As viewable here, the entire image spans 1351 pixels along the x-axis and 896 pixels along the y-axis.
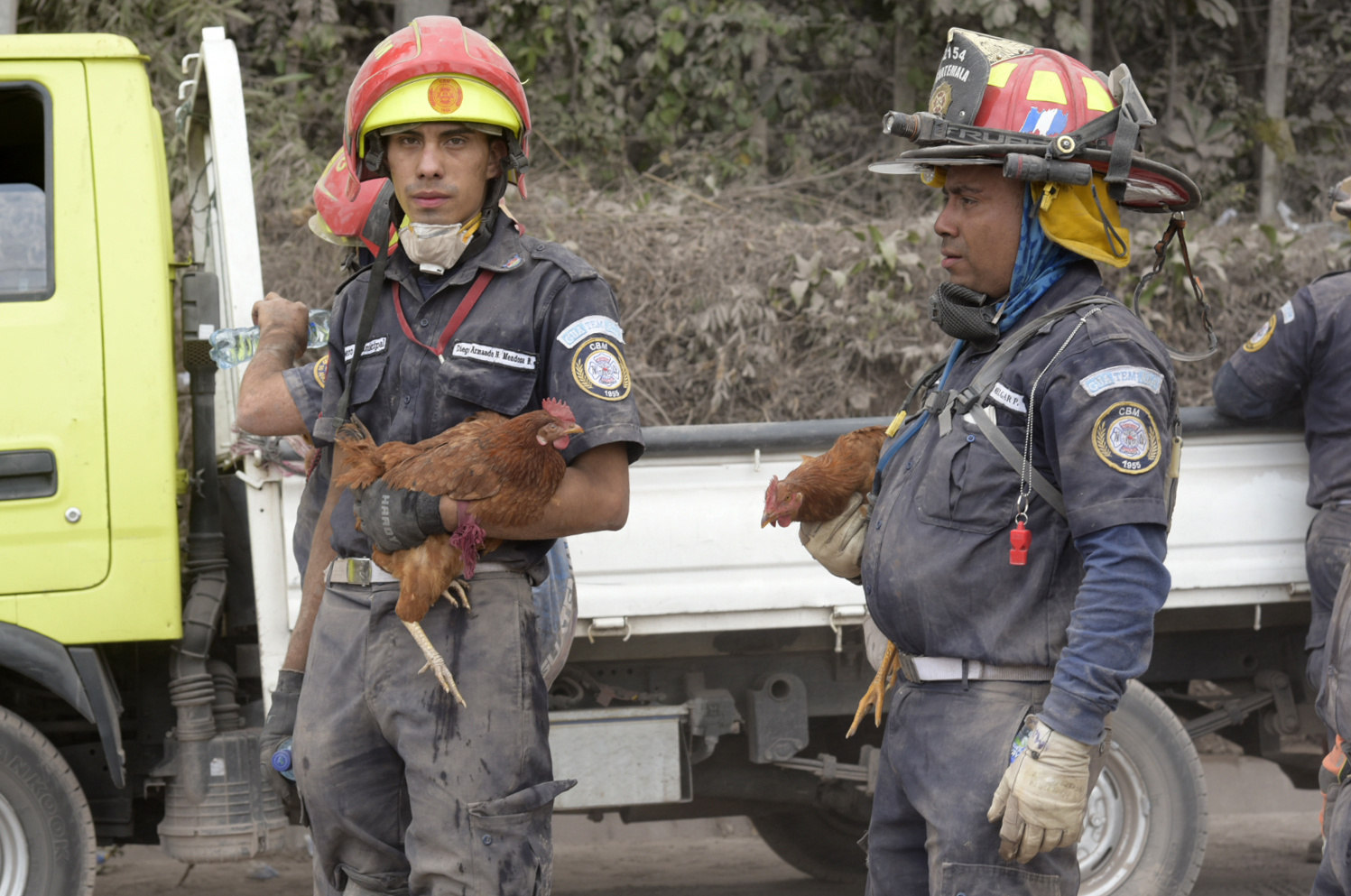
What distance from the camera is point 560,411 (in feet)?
8.07

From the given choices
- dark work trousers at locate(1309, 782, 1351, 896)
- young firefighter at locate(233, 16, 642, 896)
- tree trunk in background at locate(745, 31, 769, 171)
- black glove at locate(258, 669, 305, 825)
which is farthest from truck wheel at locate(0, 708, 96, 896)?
tree trunk in background at locate(745, 31, 769, 171)

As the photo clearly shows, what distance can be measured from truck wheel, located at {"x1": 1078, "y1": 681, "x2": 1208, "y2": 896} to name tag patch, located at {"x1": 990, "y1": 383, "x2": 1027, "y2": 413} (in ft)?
6.43

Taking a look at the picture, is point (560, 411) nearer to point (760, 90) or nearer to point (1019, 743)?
point (1019, 743)

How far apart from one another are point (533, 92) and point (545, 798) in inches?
269

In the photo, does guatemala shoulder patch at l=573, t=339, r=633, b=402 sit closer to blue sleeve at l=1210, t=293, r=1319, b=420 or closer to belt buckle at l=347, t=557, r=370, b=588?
belt buckle at l=347, t=557, r=370, b=588

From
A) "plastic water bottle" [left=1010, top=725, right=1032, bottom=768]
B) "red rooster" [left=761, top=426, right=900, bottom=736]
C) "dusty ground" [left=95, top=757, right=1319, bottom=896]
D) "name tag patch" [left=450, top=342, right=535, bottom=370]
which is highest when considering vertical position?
"name tag patch" [left=450, top=342, right=535, bottom=370]

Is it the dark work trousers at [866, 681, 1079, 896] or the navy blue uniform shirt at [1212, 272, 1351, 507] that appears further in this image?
the navy blue uniform shirt at [1212, 272, 1351, 507]

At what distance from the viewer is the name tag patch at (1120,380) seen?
231 centimetres

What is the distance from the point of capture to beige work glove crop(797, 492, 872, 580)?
2.81m

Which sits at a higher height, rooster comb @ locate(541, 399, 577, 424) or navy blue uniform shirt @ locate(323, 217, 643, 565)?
navy blue uniform shirt @ locate(323, 217, 643, 565)

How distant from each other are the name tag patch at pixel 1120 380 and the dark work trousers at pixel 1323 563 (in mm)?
1800

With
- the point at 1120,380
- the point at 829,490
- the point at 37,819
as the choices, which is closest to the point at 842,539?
the point at 829,490

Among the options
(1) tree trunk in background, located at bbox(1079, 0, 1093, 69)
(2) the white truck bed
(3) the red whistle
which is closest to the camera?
(3) the red whistle

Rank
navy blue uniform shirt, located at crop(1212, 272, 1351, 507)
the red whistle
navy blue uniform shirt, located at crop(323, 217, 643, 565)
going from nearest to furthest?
the red whistle
navy blue uniform shirt, located at crop(323, 217, 643, 565)
navy blue uniform shirt, located at crop(1212, 272, 1351, 507)
